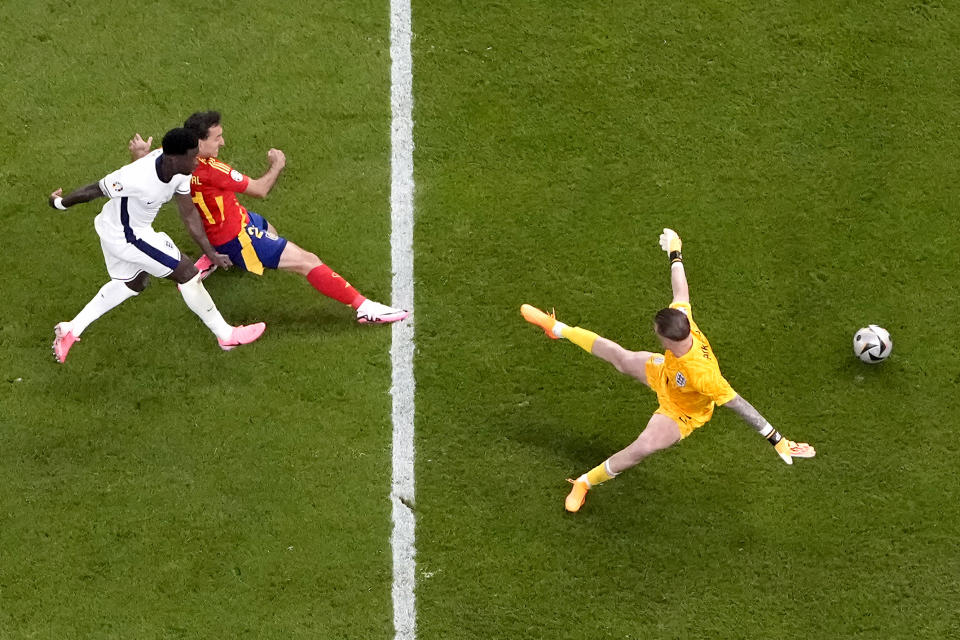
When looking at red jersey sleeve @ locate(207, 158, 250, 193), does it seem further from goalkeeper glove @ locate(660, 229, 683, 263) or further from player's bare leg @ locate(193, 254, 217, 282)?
goalkeeper glove @ locate(660, 229, 683, 263)

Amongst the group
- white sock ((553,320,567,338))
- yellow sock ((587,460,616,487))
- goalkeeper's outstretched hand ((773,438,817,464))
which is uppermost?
white sock ((553,320,567,338))

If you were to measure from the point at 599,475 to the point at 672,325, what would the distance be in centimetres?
144

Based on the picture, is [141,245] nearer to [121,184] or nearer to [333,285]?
[121,184]

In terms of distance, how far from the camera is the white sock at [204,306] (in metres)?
6.90

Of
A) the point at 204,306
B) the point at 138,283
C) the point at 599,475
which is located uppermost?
the point at 138,283

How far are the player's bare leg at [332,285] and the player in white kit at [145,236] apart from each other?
46cm

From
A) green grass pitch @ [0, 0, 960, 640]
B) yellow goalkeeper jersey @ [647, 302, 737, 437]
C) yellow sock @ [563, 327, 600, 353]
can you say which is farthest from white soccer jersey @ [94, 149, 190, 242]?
yellow goalkeeper jersey @ [647, 302, 737, 437]

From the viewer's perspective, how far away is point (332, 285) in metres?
7.26

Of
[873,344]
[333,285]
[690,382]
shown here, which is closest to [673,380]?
[690,382]

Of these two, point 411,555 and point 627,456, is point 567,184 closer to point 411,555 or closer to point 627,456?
point 627,456

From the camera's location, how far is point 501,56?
8516mm

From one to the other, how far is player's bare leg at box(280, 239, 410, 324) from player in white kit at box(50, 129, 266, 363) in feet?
1.51

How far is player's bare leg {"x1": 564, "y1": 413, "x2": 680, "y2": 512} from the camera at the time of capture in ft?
21.0

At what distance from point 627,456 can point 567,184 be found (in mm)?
2498
